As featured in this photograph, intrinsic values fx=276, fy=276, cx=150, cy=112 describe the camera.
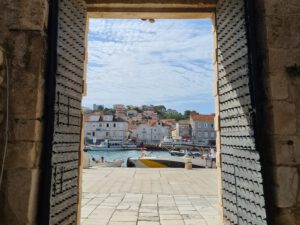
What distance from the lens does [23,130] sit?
10.4 feet

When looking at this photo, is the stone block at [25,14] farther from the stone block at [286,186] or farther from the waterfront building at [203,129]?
the waterfront building at [203,129]

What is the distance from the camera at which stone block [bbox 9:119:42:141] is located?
3160mm

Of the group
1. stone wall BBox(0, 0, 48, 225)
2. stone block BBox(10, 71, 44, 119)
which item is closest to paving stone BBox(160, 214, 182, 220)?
stone wall BBox(0, 0, 48, 225)

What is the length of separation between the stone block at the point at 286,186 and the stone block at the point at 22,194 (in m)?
2.76

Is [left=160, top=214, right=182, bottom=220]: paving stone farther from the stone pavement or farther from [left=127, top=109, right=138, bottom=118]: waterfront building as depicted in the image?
[left=127, top=109, right=138, bottom=118]: waterfront building

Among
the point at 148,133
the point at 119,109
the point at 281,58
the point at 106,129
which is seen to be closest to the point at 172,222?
the point at 281,58

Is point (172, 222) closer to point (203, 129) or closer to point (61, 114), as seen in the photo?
point (61, 114)

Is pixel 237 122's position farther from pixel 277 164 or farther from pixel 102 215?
pixel 102 215

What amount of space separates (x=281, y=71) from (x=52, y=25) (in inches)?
114

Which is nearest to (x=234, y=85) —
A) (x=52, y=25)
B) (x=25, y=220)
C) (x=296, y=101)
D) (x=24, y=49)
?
(x=296, y=101)

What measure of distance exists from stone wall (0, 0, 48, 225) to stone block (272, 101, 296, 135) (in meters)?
2.81

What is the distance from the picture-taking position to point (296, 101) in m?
3.35

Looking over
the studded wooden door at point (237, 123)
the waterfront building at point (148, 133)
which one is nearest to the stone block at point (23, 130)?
the studded wooden door at point (237, 123)

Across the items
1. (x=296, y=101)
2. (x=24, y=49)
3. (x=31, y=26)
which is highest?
(x=31, y=26)
